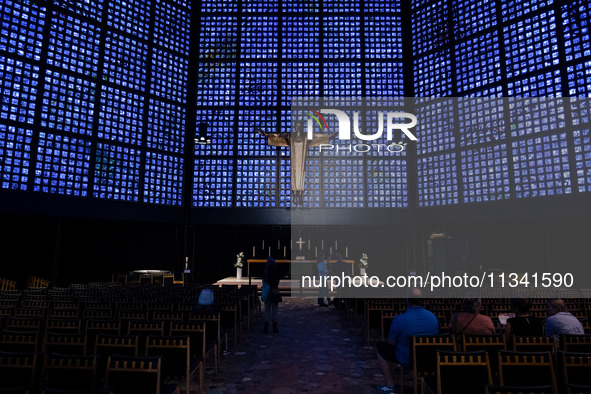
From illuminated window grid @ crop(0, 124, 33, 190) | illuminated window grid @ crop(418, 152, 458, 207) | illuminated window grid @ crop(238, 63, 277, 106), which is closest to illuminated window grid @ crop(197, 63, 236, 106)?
illuminated window grid @ crop(238, 63, 277, 106)

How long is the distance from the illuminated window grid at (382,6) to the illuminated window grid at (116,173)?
662 inches

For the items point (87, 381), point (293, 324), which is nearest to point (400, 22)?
point (293, 324)

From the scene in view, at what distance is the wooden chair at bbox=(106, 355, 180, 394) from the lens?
11.1ft

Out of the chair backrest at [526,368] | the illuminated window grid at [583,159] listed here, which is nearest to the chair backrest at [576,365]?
the chair backrest at [526,368]

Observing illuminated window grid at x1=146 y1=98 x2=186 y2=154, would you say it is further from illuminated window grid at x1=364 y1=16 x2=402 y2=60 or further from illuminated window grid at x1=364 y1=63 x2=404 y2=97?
illuminated window grid at x1=364 y1=16 x2=402 y2=60

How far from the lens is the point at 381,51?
22562 mm

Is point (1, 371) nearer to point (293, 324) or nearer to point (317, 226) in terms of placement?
point (293, 324)

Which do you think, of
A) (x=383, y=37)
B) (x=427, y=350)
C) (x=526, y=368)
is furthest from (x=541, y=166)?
(x=526, y=368)

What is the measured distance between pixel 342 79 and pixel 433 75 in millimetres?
5376

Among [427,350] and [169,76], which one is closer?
[427,350]

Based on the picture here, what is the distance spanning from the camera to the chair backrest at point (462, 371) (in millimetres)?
3535

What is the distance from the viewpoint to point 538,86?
16984 millimetres

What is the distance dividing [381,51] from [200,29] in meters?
11.5

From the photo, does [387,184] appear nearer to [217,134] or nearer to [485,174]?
[485,174]
